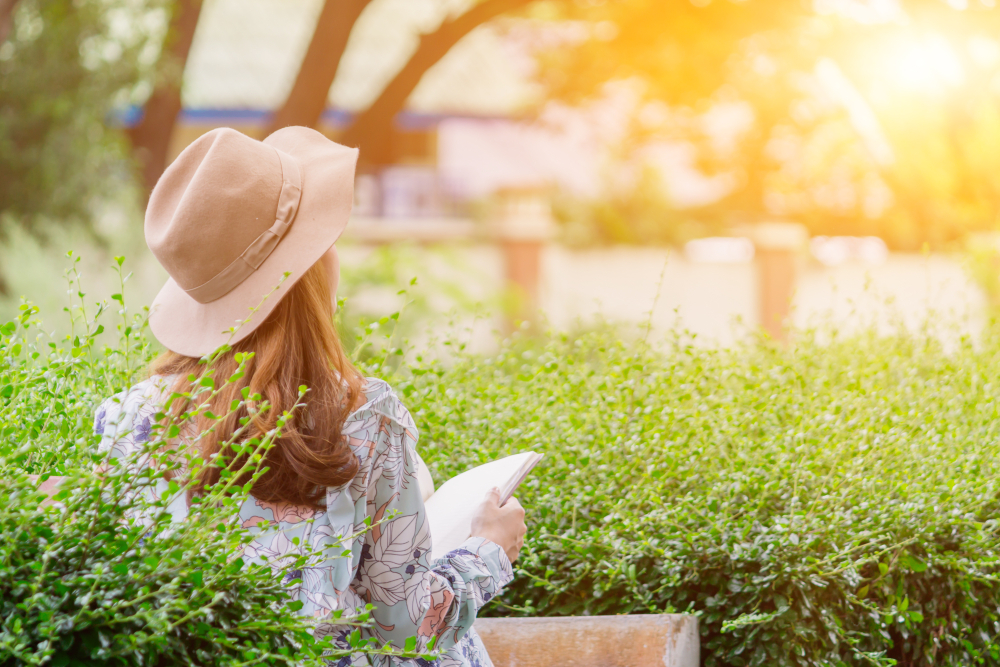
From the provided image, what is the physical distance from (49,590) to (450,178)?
1391 cm

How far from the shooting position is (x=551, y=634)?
2.10 meters

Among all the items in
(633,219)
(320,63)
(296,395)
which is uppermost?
(296,395)

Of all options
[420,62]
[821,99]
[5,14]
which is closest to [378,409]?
[5,14]

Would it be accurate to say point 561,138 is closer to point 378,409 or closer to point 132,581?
point 378,409

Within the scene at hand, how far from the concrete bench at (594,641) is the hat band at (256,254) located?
986 millimetres

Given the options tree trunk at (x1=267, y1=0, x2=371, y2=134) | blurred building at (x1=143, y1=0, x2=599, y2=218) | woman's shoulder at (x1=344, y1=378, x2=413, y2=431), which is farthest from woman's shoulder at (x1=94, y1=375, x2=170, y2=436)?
blurred building at (x1=143, y1=0, x2=599, y2=218)

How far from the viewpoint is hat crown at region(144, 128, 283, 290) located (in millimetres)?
1595

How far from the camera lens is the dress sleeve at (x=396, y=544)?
1.55 metres

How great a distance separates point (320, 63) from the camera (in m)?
7.92

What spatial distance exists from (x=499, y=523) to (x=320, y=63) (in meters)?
6.80

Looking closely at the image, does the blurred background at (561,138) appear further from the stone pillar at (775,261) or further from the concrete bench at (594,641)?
the concrete bench at (594,641)

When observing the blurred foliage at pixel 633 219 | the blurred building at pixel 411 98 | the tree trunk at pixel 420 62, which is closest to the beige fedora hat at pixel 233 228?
the tree trunk at pixel 420 62

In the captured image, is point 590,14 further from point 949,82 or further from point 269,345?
point 269,345

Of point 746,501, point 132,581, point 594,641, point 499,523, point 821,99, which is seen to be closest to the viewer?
point 132,581
